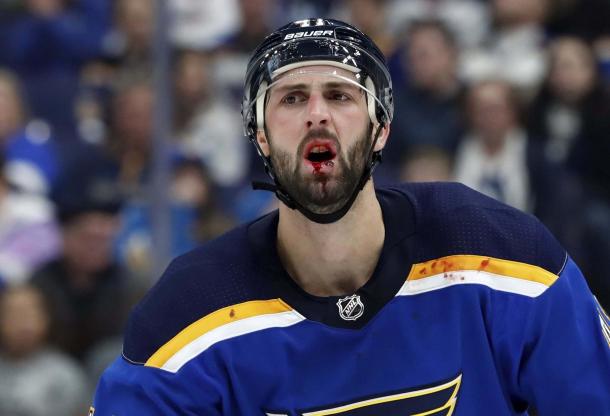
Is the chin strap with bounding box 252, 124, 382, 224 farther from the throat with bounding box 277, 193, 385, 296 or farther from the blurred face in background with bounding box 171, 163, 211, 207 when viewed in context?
the blurred face in background with bounding box 171, 163, 211, 207

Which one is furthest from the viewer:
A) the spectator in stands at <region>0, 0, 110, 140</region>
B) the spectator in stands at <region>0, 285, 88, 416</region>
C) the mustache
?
the spectator in stands at <region>0, 0, 110, 140</region>

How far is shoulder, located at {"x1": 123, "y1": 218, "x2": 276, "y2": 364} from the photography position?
6.63 feet

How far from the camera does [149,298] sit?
6.82ft

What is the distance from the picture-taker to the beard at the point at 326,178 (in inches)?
78.4

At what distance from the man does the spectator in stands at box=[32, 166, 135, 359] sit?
2.30m

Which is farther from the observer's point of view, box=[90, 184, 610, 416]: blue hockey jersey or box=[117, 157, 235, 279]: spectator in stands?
box=[117, 157, 235, 279]: spectator in stands

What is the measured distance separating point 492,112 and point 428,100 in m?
0.26

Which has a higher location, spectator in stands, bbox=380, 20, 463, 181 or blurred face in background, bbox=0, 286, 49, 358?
spectator in stands, bbox=380, 20, 463, 181

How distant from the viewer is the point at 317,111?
1982 millimetres

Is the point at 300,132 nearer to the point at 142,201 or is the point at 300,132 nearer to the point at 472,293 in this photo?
the point at 472,293

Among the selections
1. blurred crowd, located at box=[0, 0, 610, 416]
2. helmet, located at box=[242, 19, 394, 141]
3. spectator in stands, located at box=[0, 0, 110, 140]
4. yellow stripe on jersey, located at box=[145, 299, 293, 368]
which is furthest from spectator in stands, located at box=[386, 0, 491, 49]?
yellow stripe on jersey, located at box=[145, 299, 293, 368]

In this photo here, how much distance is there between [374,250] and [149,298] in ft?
1.41

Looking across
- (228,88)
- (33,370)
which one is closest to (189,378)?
(33,370)

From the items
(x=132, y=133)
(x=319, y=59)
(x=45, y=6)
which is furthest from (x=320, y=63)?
(x=45, y=6)
